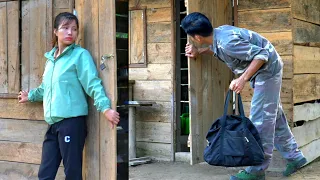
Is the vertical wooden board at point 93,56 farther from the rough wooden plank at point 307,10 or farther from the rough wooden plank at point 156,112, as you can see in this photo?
the rough wooden plank at point 156,112

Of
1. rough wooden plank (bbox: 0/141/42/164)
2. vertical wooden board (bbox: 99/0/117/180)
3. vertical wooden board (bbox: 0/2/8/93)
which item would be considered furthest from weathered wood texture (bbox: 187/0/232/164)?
vertical wooden board (bbox: 0/2/8/93)

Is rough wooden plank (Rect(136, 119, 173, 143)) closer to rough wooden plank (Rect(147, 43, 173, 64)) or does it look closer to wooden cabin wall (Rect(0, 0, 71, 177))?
rough wooden plank (Rect(147, 43, 173, 64))

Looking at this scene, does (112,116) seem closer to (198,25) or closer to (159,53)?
(198,25)

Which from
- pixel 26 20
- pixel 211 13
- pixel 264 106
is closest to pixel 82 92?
pixel 26 20

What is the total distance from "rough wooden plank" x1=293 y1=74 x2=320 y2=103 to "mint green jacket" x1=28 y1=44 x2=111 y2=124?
2.49 m

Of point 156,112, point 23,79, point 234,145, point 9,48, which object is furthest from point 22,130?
point 156,112

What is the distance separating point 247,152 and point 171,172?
214cm

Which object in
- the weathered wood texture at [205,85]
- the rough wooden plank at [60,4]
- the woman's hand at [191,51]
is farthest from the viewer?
Result: the weathered wood texture at [205,85]

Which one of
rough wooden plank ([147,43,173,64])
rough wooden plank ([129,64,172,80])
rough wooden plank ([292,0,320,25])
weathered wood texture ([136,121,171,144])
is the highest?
rough wooden plank ([292,0,320,25])

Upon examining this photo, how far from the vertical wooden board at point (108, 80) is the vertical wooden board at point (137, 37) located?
286cm

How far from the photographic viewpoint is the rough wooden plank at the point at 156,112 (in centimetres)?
665

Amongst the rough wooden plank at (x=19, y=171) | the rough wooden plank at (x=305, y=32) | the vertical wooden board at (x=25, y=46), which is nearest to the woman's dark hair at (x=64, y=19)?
the vertical wooden board at (x=25, y=46)

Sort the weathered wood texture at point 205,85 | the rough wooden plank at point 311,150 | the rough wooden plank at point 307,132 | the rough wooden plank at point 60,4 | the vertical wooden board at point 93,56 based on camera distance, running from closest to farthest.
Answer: the vertical wooden board at point 93,56 < the rough wooden plank at point 60,4 < the weathered wood texture at point 205,85 < the rough wooden plank at point 307,132 < the rough wooden plank at point 311,150

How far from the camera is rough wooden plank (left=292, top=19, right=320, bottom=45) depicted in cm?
535
